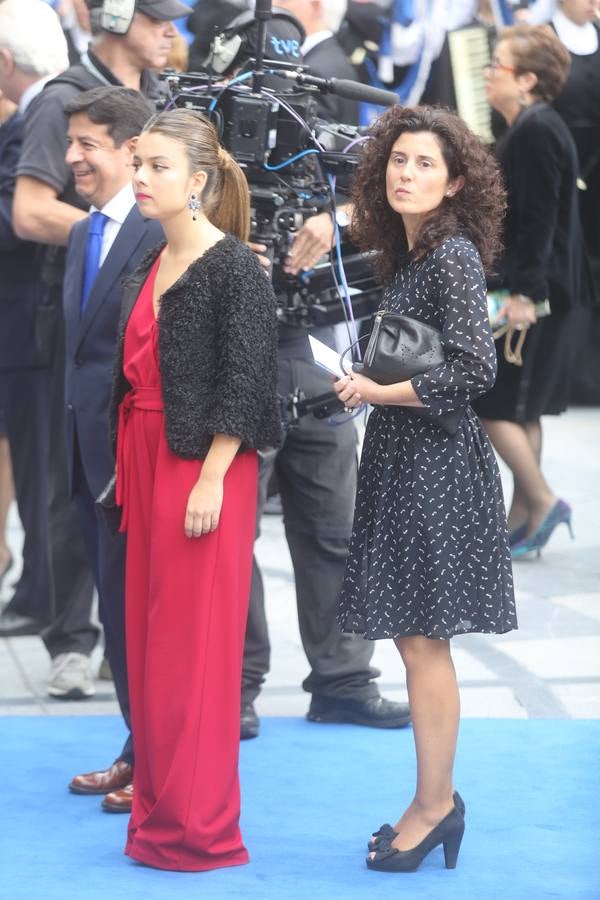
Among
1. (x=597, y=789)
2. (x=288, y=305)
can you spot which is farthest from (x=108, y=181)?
(x=597, y=789)

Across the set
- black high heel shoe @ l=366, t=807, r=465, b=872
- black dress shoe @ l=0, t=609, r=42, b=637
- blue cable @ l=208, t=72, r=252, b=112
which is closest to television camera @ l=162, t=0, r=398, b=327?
blue cable @ l=208, t=72, r=252, b=112

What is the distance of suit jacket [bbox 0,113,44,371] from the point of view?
219 inches

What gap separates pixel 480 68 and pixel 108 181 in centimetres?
449

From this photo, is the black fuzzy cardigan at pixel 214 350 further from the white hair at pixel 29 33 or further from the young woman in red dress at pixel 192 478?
the white hair at pixel 29 33

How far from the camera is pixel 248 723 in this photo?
15.6ft

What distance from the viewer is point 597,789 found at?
4309 mm

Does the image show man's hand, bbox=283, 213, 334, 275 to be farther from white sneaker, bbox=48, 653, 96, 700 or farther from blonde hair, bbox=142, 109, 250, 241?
white sneaker, bbox=48, 653, 96, 700

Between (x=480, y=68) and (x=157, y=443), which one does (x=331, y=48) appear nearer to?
(x=480, y=68)

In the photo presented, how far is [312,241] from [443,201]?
693mm

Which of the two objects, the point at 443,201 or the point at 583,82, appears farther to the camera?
the point at 583,82

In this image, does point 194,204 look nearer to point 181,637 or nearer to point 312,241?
point 312,241

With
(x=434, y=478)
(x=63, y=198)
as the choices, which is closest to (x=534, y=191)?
(x=63, y=198)

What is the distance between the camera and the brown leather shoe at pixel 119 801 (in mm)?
4176

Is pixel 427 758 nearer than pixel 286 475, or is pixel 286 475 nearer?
pixel 427 758
